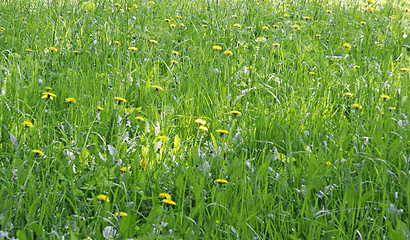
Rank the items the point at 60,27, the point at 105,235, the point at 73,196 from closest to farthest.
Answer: the point at 105,235 < the point at 73,196 < the point at 60,27

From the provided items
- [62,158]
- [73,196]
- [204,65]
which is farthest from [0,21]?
[73,196]

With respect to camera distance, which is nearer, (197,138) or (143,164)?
(143,164)

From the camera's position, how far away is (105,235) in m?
1.49

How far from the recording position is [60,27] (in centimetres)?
400

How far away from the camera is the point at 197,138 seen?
2.35m

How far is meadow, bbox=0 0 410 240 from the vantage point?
1.64 m

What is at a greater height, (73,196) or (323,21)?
(323,21)

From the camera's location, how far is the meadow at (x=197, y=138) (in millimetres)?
1642

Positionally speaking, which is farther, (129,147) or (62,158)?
(129,147)

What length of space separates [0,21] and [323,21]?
336 centimetres

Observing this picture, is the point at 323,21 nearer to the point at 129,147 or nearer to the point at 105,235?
the point at 129,147

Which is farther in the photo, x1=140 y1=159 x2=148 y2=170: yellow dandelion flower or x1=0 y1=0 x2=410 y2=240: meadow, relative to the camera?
x1=140 y1=159 x2=148 y2=170: yellow dandelion flower

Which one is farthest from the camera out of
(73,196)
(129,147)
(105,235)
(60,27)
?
(60,27)

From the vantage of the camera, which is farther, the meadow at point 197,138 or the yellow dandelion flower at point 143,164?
the yellow dandelion flower at point 143,164
